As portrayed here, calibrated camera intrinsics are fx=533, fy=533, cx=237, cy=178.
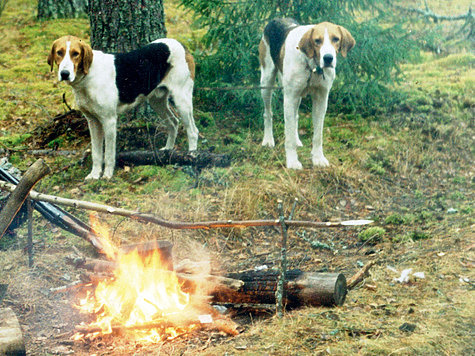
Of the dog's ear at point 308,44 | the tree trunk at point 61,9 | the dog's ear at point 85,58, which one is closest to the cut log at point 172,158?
the dog's ear at point 85,58

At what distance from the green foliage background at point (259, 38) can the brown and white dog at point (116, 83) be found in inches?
60.6

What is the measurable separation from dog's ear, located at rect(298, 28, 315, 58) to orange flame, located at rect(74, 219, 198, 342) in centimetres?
315

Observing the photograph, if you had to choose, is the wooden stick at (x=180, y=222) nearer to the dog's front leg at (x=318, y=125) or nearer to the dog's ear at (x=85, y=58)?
the dog's ear at (x=85, y=58)

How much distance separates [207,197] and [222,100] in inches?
113

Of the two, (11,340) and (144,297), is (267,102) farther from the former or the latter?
(11,340)

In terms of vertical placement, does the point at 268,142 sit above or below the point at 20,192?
below

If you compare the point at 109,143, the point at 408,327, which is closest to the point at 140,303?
the point at 408,327

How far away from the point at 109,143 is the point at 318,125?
8.77 feet

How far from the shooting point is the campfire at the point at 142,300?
3.72m

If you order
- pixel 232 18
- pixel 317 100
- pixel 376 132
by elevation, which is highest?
pixel 232 18

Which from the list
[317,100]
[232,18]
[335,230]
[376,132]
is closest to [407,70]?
[376,132]

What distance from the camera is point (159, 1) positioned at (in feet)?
24.8

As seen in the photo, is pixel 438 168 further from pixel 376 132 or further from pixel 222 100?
pixel 222 100

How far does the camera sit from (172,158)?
6.91 meters
